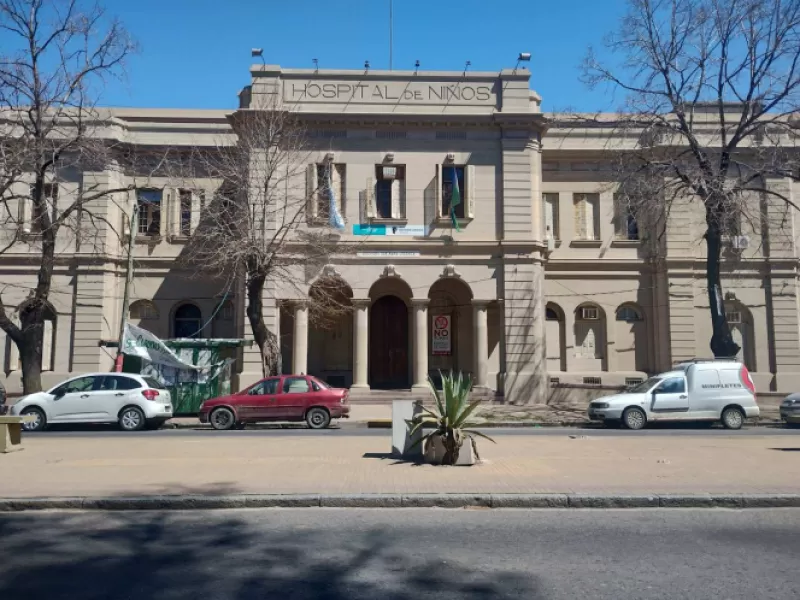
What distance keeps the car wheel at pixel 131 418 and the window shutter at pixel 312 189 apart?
10.00 meters

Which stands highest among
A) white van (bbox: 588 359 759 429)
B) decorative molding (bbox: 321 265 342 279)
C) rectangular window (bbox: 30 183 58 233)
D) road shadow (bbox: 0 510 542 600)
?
rectangular window (bbox: 30 183 58 233)

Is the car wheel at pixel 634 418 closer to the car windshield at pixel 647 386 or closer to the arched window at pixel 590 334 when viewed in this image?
the car windshield at pixel 647 386

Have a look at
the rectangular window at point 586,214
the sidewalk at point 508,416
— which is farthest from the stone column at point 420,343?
the rectangular window at point 586,214

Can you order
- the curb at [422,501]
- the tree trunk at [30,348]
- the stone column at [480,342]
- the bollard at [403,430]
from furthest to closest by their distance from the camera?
the stone column at [480,342]
the tree trunk at [30,348]
the bollard at [403,430]
the curb at [422,501]

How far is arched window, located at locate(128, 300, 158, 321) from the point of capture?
1169 inches

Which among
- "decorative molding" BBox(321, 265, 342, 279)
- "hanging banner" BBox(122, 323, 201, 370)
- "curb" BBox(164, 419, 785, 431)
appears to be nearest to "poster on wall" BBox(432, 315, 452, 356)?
"decorative molding" BBox(321, 265, 342, 279)

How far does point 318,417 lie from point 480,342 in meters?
10.3

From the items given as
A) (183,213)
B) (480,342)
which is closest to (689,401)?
(480,342)

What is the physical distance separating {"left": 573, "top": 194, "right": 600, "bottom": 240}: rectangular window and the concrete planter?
21.7 metres

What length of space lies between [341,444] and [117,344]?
41.1ft

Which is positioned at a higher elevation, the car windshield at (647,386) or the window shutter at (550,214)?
the window shutter at (550,214)

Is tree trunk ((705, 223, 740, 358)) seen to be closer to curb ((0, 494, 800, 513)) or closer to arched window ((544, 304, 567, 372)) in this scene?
arched window ((544, 304, 567, 372))

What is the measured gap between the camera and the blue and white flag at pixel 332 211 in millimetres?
26734

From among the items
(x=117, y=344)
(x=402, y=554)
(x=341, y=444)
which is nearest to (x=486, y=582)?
(x=402, y=554)
